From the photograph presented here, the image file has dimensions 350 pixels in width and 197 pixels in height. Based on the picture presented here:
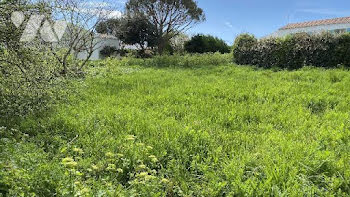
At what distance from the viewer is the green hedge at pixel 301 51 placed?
31.9ft

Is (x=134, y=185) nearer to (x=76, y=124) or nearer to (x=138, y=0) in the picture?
(x=76, y=124)

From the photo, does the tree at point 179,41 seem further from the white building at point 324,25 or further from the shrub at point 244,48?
the shrub at point 244,48

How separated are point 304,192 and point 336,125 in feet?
6.68

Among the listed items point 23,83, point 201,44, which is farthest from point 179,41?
point 23,83

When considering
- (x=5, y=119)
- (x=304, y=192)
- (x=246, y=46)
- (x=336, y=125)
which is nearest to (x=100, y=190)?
(x=304, y=192)

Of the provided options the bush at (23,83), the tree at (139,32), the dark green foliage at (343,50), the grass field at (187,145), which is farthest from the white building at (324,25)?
the bush at (23,83)

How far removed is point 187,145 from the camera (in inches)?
137

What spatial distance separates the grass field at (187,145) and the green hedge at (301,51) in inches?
154

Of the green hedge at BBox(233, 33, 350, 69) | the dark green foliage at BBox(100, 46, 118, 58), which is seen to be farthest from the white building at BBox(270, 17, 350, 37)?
the dark green foliage at BBox(100, 46, 118, 58)

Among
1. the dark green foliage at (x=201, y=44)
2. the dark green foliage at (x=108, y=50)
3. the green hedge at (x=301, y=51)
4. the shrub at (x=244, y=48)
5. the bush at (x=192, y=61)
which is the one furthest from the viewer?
the dark green foliage at (x=108, y=50)

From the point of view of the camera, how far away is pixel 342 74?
25.8ft

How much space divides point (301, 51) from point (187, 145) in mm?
8401

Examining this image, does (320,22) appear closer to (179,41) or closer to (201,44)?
(201,44)

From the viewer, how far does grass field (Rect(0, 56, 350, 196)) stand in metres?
2.49
